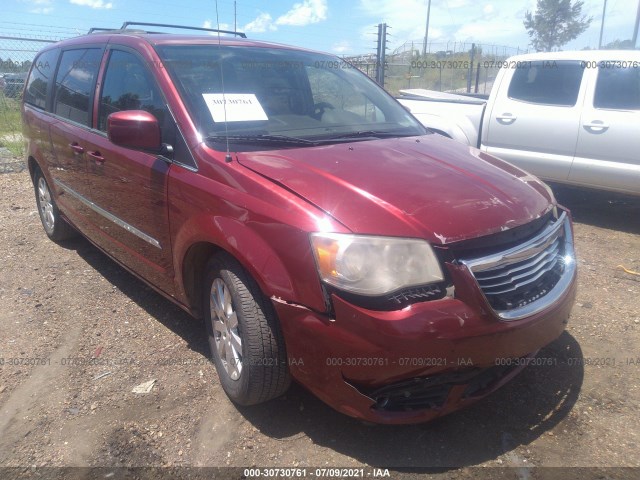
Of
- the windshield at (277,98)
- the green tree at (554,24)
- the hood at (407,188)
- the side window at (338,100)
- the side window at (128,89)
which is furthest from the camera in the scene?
the green tree at (554,24)

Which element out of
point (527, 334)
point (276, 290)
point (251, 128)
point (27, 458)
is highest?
point (251, 128)

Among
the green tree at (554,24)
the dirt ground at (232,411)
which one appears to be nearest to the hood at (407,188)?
the dirt ground at (232,411)

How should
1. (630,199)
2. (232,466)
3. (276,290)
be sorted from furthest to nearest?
(630,199), (232,466), (276,290)

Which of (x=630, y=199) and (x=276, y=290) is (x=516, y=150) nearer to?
(x=630, y=199)

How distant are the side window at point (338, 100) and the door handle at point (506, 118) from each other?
2.96 metres

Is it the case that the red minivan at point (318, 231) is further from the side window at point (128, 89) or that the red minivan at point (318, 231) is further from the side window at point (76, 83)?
the side window at point (76, 83)

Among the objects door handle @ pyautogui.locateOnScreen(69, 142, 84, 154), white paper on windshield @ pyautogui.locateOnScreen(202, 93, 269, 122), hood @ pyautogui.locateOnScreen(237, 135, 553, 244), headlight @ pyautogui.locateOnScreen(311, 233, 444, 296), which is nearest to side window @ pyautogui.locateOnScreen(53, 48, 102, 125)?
door handle @ pyautogui.locateOnScreen(69, 142, 84, 154)

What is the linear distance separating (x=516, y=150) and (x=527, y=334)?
→ 4259 millimetres

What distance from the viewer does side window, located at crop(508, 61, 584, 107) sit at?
5676 millimetres

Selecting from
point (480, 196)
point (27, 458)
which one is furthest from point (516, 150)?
point (27, 458)

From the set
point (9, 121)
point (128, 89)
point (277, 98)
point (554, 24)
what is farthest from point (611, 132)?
point (554, 24)

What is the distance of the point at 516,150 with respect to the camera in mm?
5984

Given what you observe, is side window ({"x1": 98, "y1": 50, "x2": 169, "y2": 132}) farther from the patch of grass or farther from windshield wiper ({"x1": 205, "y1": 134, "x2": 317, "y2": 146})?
the patch of grass

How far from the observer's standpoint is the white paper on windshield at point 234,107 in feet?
9.24
